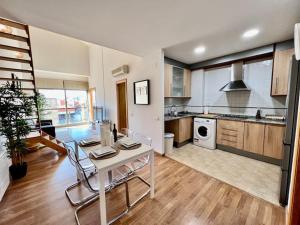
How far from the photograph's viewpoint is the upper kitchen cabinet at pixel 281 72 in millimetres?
2546

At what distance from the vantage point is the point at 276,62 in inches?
104

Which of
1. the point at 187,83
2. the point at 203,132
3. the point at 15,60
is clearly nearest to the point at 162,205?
the point at 203,132

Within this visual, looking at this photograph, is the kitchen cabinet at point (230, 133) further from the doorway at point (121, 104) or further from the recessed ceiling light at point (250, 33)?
the doorway at point (121, 104)

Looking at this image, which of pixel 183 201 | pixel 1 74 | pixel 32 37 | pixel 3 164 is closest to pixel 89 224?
pixel 183 201

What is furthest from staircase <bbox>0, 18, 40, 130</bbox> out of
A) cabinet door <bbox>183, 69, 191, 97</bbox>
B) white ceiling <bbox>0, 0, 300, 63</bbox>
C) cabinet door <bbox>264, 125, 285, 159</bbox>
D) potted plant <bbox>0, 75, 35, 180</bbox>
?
cabinet door <bbox>264, 125, 285, 159</bbox>

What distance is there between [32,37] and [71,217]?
22.9 feet

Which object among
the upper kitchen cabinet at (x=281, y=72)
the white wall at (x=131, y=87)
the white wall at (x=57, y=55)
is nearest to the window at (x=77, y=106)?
the white wall at (x=57, y=55)

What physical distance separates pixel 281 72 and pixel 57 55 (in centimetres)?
783

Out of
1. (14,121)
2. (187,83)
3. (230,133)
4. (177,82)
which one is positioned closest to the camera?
(14,121)

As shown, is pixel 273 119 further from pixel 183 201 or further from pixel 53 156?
pixel 53 156

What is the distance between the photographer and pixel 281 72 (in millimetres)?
2604

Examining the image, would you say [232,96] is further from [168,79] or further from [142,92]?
[142,92]

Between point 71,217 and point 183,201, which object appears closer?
point 71,217

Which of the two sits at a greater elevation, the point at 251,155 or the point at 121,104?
the point at 121,104
